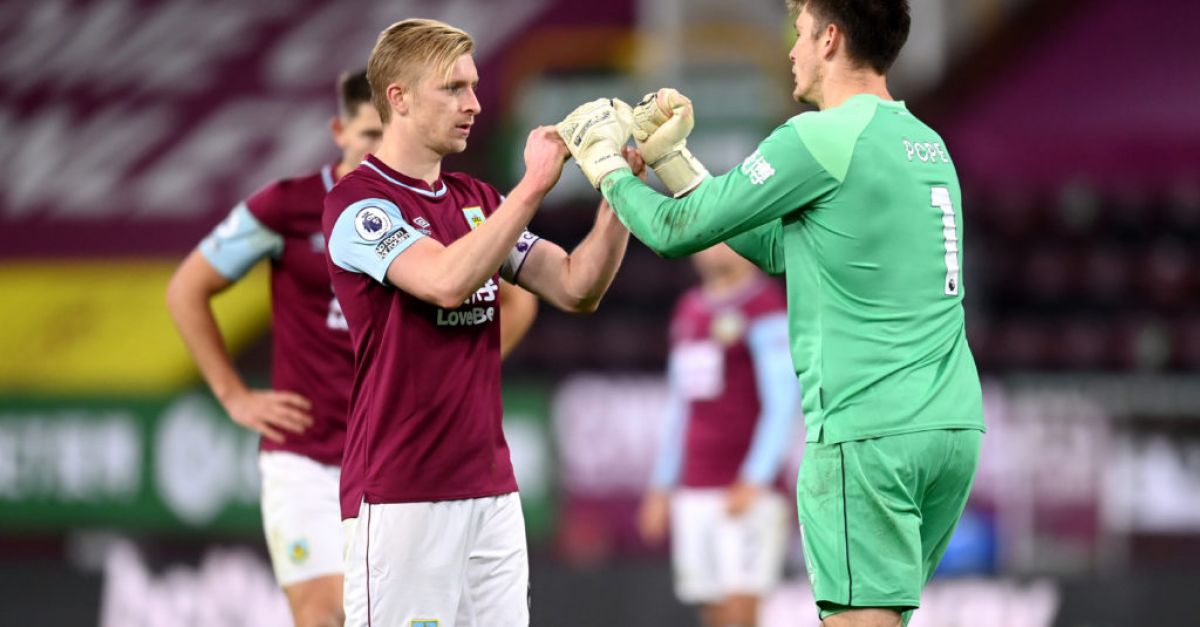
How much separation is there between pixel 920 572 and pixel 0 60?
14.7 m

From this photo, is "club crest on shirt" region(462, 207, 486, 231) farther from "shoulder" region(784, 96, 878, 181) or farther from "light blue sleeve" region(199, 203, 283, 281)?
"light blue sleeve" region(199, 203, 283, 281)

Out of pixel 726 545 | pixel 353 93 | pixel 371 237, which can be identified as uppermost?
pixel 353 93

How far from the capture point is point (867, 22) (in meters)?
4.28

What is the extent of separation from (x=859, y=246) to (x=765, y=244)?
0.46 meters

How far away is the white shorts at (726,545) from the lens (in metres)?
8.02

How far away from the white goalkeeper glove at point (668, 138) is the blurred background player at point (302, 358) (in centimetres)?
108

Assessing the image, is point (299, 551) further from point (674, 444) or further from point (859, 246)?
point (674, 444)

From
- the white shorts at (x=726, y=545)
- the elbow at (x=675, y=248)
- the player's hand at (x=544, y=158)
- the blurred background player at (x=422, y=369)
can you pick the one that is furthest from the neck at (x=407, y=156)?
the white shorts at (x=726, y=545)

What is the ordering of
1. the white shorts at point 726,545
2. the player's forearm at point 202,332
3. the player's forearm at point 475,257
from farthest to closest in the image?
the white shorts at point 726,545 → the player's forearm at point 202,332 → the player's forearm at point 475,257

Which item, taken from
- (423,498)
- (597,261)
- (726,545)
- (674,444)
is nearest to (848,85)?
(597,261)

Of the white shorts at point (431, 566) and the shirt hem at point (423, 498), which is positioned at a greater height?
the shirt hem at point (423, 498)

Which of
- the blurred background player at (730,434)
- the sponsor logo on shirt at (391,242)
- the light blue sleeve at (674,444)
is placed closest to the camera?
the sponsor logo on shirt at (391,242)

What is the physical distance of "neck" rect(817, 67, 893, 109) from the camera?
433cm

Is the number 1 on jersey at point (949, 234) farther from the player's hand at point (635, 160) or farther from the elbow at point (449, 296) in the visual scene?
the elbow at point (449, 296)
